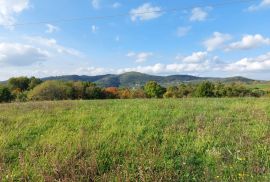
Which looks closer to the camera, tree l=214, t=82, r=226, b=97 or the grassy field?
the grassy field

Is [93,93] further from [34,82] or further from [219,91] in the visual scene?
[219,91]

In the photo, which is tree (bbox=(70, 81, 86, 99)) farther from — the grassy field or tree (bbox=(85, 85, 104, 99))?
the grassy field

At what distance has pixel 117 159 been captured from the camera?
5996 millimetres

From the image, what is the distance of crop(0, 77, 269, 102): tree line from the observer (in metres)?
58.6

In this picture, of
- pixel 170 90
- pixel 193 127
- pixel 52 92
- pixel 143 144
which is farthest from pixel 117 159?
pixel 170 90

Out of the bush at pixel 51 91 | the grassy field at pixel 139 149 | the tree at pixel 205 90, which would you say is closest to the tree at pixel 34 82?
the bush at pixel 51 91

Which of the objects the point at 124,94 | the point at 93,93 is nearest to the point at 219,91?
the point at 124,94

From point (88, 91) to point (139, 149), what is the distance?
65.2m

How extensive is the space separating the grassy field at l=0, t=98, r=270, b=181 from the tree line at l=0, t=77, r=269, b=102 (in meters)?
35.7

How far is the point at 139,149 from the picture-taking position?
6348 millimetres

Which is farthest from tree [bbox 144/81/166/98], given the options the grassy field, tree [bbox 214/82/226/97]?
the grassy field

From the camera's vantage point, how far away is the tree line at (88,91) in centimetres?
5859

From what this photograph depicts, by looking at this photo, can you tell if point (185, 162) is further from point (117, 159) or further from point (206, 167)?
point (117, 159)

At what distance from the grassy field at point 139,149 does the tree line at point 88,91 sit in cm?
3566
